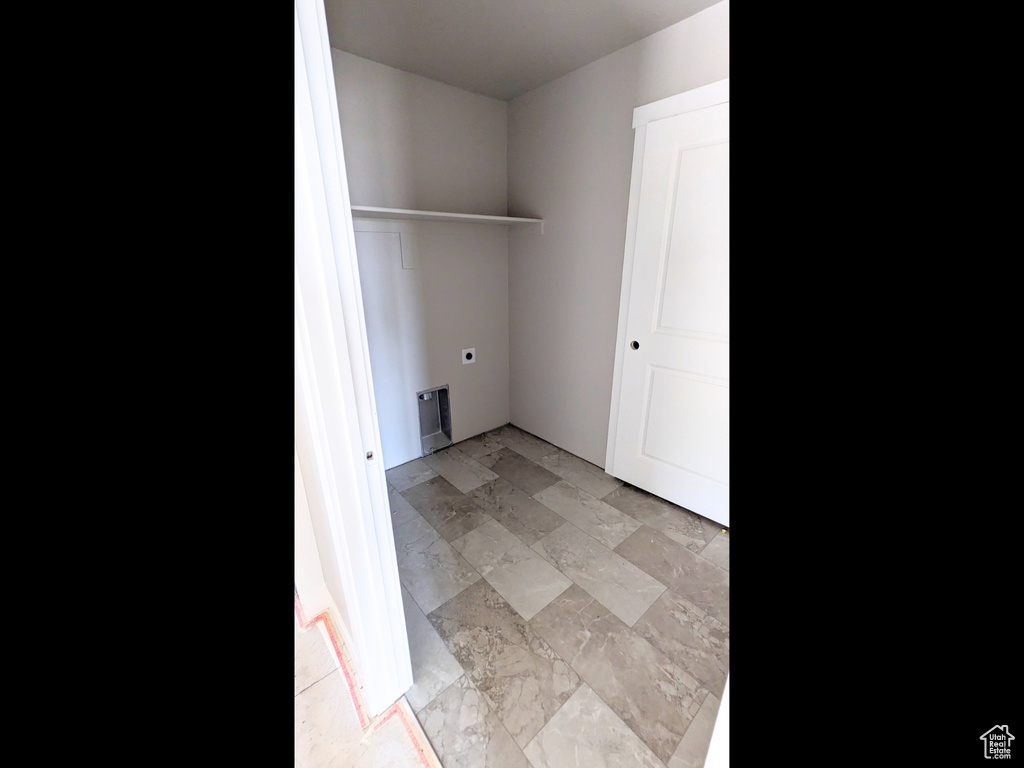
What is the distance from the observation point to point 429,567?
1846mm

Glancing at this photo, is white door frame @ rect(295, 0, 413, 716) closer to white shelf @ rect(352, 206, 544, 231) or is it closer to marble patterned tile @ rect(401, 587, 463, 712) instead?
marble patterned tile @ rect(401, 587, 463, 712)

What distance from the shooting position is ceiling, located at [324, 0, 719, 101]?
66.4 inches

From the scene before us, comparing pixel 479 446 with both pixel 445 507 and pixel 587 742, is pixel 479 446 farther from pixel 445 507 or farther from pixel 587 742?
pixel 587 742

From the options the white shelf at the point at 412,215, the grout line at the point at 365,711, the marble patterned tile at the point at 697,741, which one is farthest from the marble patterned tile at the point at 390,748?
Answer: the white shelf at the point at 412,215

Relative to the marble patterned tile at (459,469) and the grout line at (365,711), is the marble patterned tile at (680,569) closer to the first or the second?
the marble patterned tile at (459,469)

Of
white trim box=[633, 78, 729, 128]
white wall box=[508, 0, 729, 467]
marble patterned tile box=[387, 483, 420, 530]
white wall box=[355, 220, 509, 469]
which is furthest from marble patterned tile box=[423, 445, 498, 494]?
white trim box=[633, 78, 729, 128]

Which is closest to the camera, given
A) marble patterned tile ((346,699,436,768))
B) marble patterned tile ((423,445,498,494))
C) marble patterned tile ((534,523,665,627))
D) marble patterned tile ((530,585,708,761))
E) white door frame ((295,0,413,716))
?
white door frame ((295,0,413,716))

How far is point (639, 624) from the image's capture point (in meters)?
1.56

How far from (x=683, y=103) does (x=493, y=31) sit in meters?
0.89

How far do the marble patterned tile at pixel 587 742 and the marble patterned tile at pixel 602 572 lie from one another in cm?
38

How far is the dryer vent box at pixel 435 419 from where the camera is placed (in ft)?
9.12

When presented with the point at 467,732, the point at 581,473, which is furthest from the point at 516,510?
the point at 467,732

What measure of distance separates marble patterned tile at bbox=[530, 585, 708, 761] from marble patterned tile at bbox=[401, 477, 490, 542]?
63 centimetres
